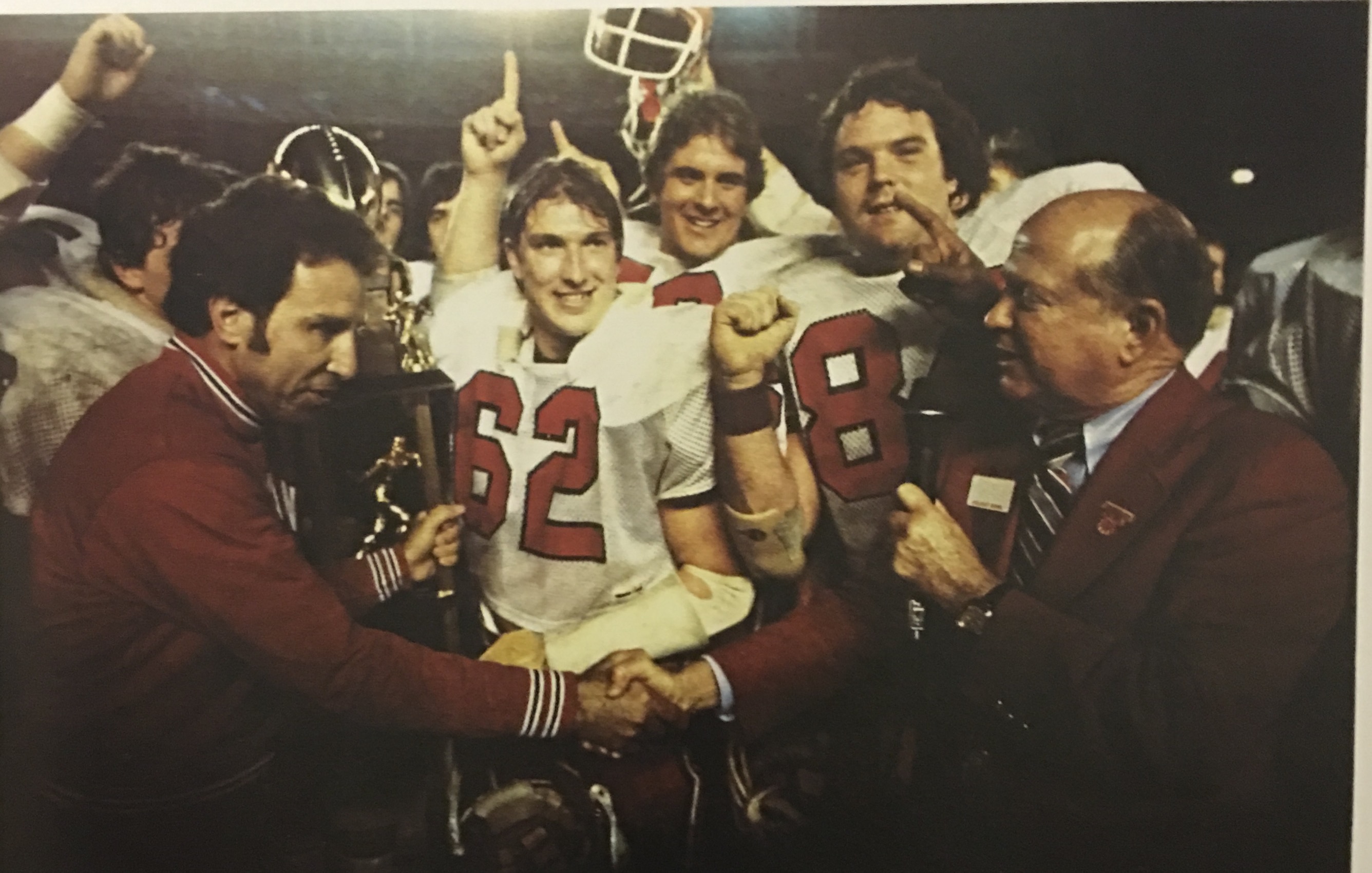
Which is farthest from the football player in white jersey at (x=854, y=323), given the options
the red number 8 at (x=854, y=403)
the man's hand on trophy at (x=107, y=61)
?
the man's hand on trophy at (x=107, y=61)

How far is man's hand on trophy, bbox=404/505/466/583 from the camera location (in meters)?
1.71

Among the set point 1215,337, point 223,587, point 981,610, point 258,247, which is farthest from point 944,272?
point 223,587

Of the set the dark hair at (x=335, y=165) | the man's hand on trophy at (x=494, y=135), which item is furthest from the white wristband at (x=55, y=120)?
the man's hand on trophy at (x=494, y=135)

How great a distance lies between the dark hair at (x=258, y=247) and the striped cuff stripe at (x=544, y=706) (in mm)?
707

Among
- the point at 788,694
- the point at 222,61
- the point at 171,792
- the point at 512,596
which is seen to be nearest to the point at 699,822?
the point at 788,694

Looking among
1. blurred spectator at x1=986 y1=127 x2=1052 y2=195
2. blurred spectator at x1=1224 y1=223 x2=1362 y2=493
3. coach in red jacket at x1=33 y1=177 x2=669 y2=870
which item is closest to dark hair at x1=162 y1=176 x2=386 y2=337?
coach in red jacket at x1=33 y1=177 x2=669 y2=870

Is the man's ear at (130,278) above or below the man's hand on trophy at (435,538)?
above

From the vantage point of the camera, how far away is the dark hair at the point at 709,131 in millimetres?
1708

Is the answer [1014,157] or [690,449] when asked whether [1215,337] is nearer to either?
[1014,157]

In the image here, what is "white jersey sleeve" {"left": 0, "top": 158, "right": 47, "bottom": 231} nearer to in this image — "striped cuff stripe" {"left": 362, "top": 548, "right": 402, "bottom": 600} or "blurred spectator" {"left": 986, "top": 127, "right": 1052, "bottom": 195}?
"striped cuff stripe" {"left": 362, "top": 548, "right": 402, "bottom": 600}

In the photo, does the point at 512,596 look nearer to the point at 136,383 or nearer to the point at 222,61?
the point at 136,383

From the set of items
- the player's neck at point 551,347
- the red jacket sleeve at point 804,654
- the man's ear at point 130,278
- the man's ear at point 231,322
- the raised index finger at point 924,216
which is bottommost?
the red jacket sleeve at point 804,654

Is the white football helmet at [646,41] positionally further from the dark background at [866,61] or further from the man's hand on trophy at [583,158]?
the man's hand on trophy at [583,158]

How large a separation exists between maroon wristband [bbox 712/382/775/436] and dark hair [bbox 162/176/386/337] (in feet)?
1.98
